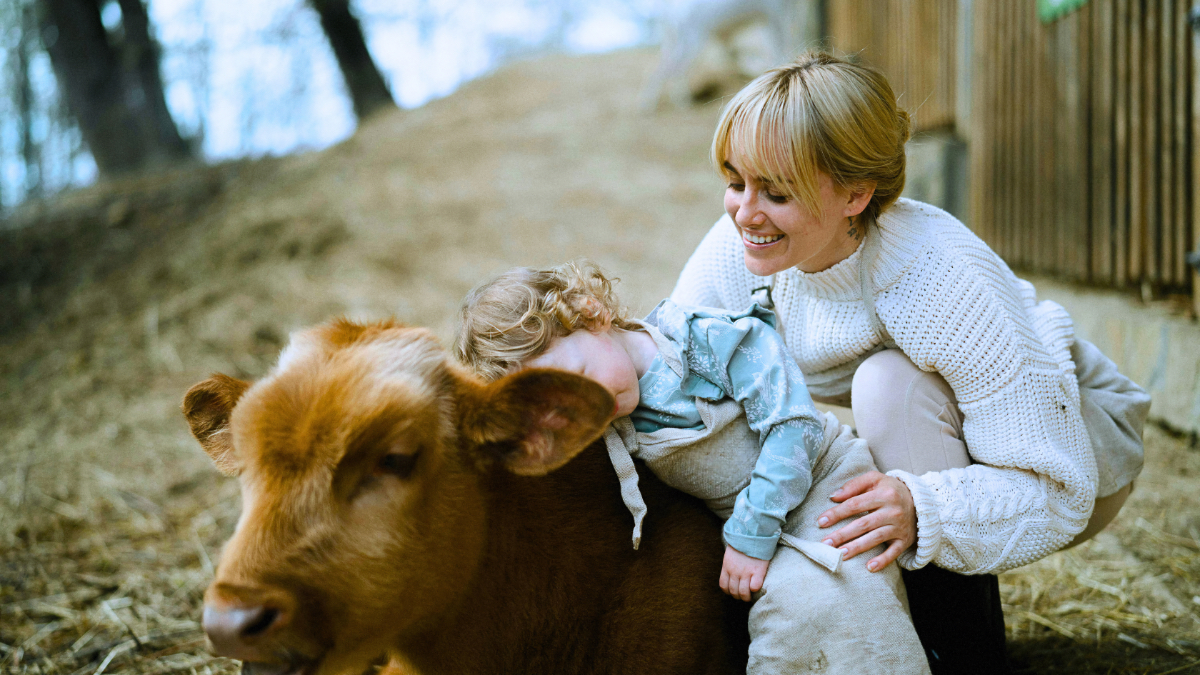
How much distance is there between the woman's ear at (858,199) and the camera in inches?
95.2

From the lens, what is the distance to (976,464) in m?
2.44

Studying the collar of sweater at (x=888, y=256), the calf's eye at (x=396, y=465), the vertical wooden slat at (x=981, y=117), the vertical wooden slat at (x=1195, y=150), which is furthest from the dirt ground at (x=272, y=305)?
the vertical wooden slat at (x=981, y=117)

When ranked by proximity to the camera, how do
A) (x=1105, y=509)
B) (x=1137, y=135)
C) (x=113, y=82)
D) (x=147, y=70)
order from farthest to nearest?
(x=147, y=70), (x=113, y=82), (x=1137, y=135), (x=1105, y=509)

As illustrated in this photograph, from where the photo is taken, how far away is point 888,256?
2.47 metres

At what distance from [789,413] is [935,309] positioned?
58 cm

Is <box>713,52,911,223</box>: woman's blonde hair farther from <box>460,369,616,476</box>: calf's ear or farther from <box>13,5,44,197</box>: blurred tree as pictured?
<box>13,5,44,197</box>: blurred tree

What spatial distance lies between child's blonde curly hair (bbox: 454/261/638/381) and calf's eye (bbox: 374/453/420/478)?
1.44 ft

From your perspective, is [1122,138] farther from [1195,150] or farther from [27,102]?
[27,102]

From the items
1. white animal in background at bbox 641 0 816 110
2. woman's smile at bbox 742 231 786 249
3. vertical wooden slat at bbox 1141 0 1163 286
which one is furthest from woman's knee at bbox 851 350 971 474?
white animal in background at bbox 641 0 816 110

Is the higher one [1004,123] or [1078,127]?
[1078,127]

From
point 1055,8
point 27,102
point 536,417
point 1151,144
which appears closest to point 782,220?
point 536,417

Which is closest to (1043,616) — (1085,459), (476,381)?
(1085,459)

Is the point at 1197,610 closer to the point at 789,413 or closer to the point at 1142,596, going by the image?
the point at 1142,596

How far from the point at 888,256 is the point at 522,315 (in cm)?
111
